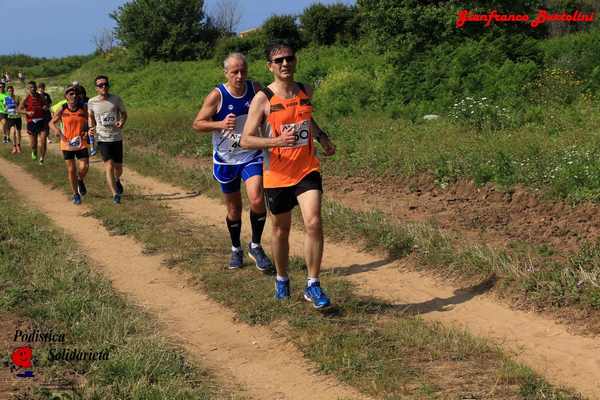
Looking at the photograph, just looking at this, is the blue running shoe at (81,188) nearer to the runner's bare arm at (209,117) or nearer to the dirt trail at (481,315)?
the dirt trail at (481,315)

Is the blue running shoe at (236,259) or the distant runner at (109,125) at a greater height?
the distant runner at (109,125)

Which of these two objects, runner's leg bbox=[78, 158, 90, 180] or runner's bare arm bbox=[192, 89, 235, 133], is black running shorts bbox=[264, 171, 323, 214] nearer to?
runner's bare arm bbox=[192, 89, 235, 133]

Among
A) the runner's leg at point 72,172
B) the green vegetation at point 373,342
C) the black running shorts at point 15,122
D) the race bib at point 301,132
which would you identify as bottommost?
the green vegetation at point 373,342

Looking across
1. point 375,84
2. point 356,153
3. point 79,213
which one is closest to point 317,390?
point 79,213

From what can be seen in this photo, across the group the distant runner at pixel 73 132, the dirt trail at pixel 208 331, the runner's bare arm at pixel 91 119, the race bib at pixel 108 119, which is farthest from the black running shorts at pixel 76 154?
the dirt trail at pixel 208 331

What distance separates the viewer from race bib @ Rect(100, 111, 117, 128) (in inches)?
444

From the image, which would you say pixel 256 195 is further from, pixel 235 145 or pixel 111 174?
pixel 111 174

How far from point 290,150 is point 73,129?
278 inches

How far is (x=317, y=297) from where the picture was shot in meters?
5.73

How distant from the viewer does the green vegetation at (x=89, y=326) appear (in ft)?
14.2

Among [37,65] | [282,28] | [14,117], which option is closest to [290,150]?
[14,117]

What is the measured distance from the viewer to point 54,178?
1410cm

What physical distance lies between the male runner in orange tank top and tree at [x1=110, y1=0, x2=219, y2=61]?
40.7 metres

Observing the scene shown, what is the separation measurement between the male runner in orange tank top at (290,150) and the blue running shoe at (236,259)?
5.64 ft
